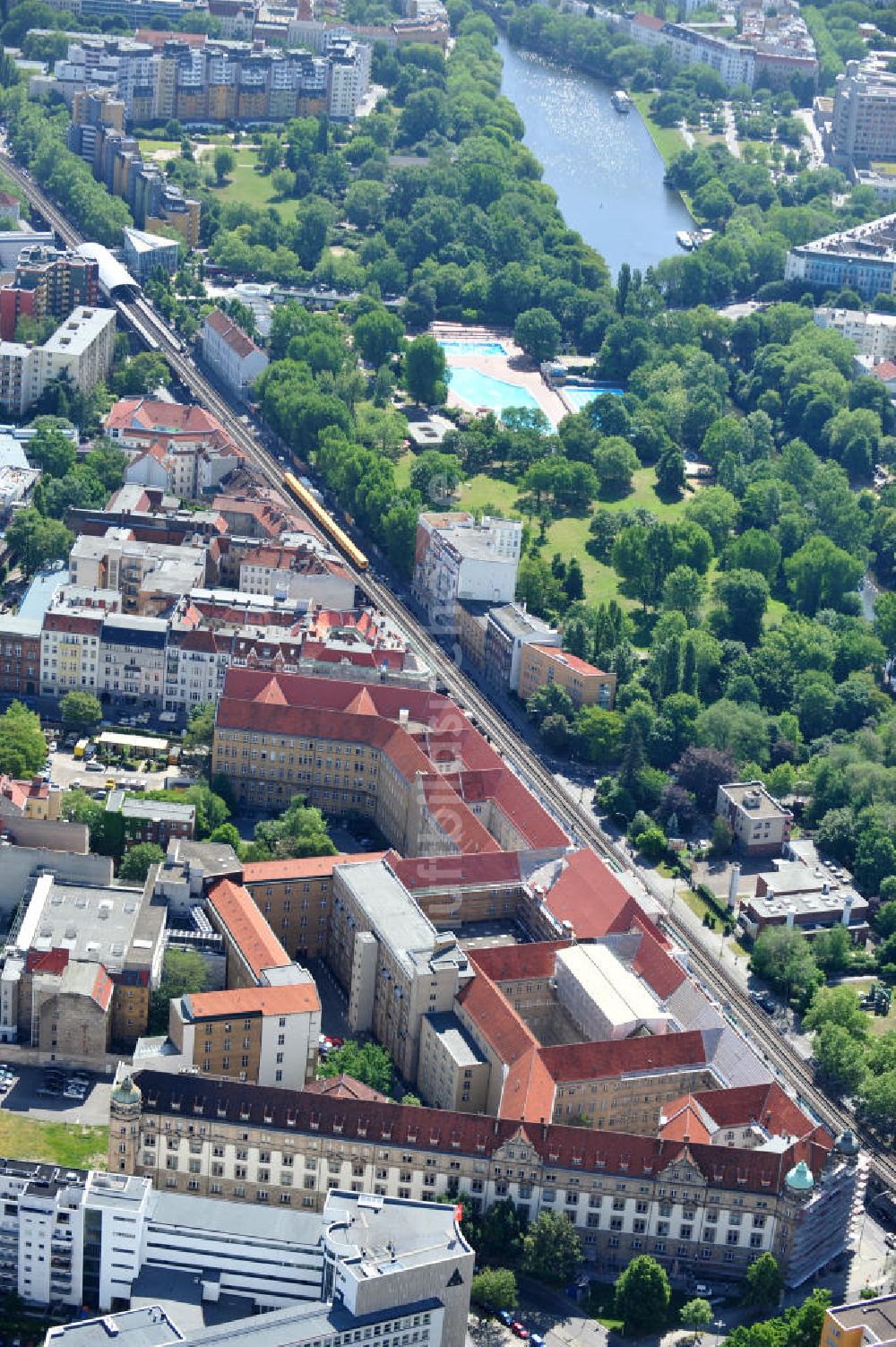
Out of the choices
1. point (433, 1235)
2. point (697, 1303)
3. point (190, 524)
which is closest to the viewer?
point (433, 1235)

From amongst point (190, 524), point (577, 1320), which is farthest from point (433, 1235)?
point (190, 524)

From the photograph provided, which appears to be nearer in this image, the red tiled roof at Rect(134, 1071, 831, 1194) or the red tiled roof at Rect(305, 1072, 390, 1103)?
the red tiled roof at Rect(134, 1071, 831, 1194)

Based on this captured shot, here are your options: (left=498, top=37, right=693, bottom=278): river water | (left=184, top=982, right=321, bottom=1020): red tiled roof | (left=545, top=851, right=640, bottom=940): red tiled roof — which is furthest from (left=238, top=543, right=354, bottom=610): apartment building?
(left=498, top=37, right=693, bottom=278): river water

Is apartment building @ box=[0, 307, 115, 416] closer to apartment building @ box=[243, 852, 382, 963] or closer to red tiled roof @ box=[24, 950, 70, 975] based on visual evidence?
apartment building @ box=[243, 852, 382, 963]

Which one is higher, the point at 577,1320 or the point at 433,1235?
the point at 433,1235

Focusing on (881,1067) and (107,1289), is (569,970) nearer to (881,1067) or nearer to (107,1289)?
(881,1067)

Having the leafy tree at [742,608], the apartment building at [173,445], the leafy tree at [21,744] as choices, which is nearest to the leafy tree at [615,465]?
the leafy tree at [742,608]
